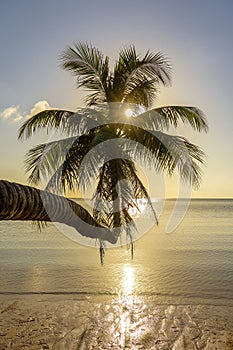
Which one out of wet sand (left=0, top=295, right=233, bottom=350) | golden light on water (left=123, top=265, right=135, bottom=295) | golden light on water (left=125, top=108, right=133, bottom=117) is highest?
golden light on water (left=125, top=108, right=133, bottom=117)

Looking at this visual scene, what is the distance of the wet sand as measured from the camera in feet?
24.2

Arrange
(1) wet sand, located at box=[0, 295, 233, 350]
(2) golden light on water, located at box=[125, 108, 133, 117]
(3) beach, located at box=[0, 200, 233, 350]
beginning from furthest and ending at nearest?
(2) golden light on water, located at box=[125, 108, 133, 117] → (3) beach, located at box=[0, 200, 233, 350] → (1) wet sand, located at box=[0, 295, 233, 350]

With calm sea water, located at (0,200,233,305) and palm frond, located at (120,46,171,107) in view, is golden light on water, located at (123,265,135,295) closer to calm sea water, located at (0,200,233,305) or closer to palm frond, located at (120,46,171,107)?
calm sea water, located at (0,200,233,305)

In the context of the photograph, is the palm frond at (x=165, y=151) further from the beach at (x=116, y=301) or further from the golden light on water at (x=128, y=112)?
the beach at (x=116, y=301)

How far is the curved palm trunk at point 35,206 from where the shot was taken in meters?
2.77

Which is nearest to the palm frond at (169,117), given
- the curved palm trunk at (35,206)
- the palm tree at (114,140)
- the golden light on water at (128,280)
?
the palm tree at (114,140)

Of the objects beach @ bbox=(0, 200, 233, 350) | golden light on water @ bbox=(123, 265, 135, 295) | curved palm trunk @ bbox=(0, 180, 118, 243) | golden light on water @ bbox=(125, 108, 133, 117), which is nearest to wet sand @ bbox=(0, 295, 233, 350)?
beach @ bbox=(0, 200, 233, 350)

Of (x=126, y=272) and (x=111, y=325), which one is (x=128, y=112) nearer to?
(x=111, y=325)

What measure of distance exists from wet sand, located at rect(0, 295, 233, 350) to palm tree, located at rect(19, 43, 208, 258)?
2372 millimetres

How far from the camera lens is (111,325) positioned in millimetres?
8438

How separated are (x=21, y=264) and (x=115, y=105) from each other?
41.6 ft

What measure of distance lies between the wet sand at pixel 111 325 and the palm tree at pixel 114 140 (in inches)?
93.4

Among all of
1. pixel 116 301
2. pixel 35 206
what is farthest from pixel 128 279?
pixel 35 206

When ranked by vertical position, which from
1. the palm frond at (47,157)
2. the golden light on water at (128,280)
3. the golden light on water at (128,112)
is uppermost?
the golden light on water at (128,112)
